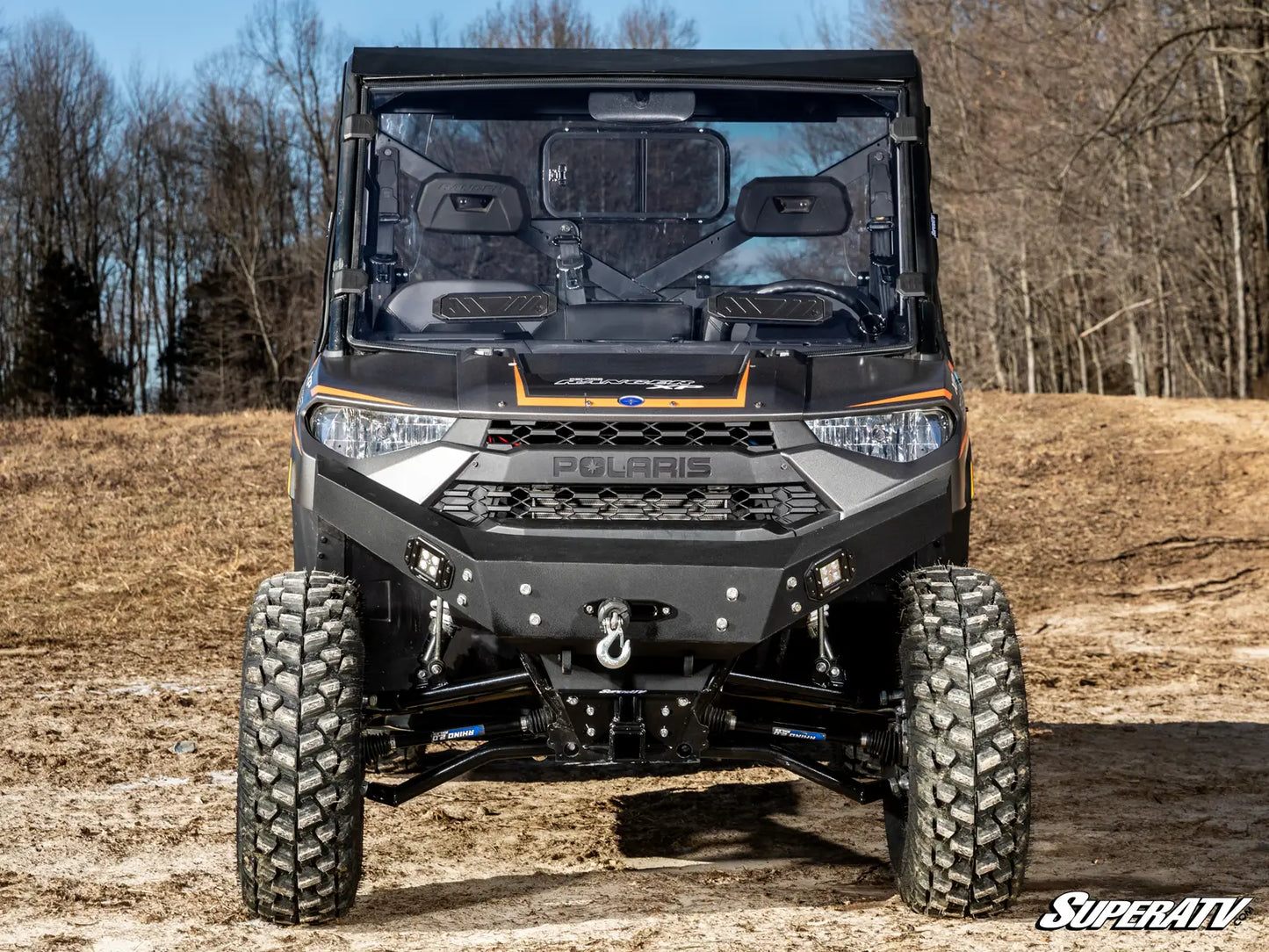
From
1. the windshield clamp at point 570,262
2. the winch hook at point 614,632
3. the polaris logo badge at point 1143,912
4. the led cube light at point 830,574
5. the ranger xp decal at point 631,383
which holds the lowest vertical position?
the polaris logo badge at point 1143,912

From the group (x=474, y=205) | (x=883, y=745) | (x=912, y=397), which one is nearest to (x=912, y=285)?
(x=912, y=397)

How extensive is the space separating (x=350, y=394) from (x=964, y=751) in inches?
79.1

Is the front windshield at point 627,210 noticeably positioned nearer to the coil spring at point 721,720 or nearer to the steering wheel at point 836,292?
the steering wheel at point 836,292

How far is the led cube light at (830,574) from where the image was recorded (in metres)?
4.21

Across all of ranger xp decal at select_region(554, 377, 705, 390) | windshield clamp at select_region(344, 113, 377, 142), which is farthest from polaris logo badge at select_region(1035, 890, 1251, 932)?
windshield clamp at select_region(344, 113, 377, 142)

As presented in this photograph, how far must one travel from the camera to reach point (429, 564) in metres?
4.25

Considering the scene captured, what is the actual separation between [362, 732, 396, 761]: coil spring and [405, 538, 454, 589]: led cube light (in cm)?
68

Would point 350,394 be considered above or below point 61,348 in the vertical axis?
above

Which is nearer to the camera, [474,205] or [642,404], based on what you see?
[642,404]

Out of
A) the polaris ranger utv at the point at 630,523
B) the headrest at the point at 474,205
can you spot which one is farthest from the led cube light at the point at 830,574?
the headrest at the point at 474,205

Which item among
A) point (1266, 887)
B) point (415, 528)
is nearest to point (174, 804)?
point (415, 528)

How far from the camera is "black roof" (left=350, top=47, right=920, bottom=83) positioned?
5262 mm

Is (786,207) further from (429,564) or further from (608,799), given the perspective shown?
(608,799)

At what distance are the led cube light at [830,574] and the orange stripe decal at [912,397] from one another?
1.57 feet
